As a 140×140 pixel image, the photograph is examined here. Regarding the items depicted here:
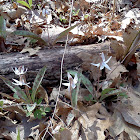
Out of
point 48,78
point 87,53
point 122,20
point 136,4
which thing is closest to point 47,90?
point 48,78

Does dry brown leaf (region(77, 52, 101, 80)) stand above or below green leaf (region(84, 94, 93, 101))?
above

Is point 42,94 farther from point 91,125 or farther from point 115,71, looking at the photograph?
point 115,71

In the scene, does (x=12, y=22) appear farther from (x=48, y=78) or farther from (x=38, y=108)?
(x=38, y=108)

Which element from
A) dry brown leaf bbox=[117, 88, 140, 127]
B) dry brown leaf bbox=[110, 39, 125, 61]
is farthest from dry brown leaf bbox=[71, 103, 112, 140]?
dry brown leaf bbox=[110, 39, 125, 61]

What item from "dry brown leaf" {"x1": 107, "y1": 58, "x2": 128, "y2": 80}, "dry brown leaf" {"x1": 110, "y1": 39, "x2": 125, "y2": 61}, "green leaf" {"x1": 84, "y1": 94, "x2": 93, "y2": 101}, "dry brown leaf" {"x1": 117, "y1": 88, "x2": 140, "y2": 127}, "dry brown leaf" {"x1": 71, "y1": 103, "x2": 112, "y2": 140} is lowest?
"dry brown leaf" {"x1": 71, "y1": 103, "x2": 112, "y2": 140}

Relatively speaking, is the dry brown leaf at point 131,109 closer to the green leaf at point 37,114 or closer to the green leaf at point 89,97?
the green leaf at point 89,97

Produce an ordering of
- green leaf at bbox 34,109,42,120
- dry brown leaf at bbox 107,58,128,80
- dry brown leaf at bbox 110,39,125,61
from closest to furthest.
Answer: green leaf at bbox 34,109,42,120 → dry brown leaf at bbox 107,58,128,80 → dry brown leaf at bbox 110,39,125,61

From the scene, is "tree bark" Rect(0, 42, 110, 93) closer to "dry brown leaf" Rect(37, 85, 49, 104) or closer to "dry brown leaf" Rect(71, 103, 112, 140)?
"dry brown leaf" Rect(37, 85, 49, 104)

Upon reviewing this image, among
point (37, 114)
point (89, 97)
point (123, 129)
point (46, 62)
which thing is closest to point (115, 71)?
point (89, 97)

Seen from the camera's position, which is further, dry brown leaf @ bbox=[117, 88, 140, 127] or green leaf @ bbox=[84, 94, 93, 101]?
green leaf @ bbox=[84, 94, 93, 101]
